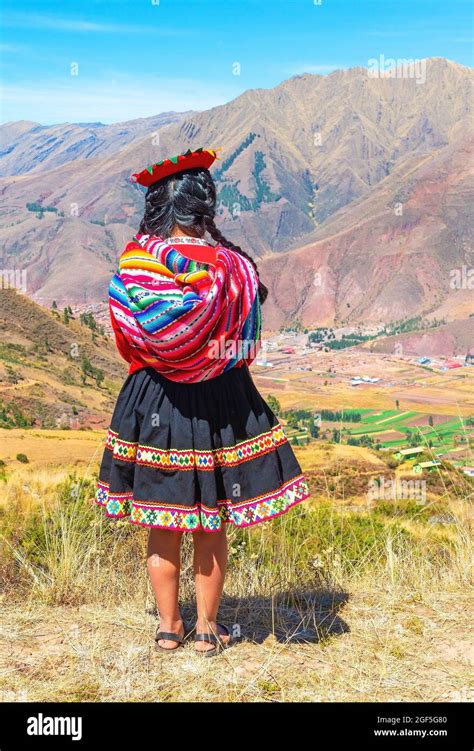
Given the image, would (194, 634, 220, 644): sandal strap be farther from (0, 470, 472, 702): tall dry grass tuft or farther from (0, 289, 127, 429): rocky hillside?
(0, 289, 127, 429): rocky hillside

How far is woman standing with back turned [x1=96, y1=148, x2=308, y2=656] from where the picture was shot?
2867 millimetres

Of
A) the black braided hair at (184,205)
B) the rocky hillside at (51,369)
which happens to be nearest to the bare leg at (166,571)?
the black braided hair at (184,205)

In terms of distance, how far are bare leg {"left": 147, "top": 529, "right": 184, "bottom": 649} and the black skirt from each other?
13cm

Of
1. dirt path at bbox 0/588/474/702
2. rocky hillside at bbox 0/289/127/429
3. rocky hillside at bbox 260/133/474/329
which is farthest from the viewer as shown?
rocky hillside at bbox 260/133/474/329

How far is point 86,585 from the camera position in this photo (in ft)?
12.3

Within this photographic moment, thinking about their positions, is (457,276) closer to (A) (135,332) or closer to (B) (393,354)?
(B) (393,354)

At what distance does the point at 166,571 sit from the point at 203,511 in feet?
1.10

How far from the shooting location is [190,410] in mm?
2984

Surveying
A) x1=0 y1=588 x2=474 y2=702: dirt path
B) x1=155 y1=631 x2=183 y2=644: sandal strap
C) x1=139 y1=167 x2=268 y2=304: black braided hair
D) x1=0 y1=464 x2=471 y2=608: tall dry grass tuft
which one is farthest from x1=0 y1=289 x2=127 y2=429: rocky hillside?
x1=139 y1=167 x2=268 y2=304: black braided hair

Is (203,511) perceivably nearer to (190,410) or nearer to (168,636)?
(190,410)

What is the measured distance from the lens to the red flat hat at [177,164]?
2.99 metres

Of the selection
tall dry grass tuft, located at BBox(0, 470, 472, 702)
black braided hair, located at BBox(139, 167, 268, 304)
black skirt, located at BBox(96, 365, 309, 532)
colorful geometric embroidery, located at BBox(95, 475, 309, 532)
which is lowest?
tall dry grass tuft, located at BBox(0, 470, 472, 702)

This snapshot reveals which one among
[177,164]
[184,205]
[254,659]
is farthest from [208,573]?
[177,164]

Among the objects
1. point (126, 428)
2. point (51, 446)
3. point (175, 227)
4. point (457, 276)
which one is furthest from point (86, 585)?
point (457, 276)
